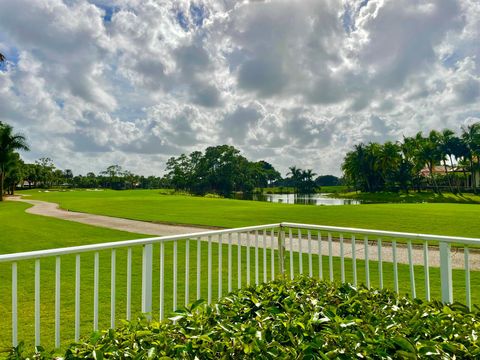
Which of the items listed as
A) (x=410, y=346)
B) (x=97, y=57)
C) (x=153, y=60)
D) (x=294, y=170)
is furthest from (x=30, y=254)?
(x=294, y=170)

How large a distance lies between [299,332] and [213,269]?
4545mm

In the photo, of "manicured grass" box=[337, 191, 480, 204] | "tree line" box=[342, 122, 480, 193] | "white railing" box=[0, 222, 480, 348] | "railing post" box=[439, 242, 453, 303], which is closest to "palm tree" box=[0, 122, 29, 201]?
"white railing" box=[0, 222, 480, 348]

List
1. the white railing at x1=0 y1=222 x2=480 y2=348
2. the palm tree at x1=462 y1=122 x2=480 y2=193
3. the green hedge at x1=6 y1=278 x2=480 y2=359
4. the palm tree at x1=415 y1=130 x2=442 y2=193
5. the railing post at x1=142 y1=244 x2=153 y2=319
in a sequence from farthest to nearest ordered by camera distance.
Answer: the palm tree at x1=415 y1=130 x2=442 y2=193 < the palm tree at x1=462 y1=122 x2=480 y2=193 < the railing post at x1=142 y1=244 x2=153 y2=319 < the white railing at x1=0 y1=222 x2=480 y2=348 < the green hedge at x1=6 y1=278 x2=480 y2=359

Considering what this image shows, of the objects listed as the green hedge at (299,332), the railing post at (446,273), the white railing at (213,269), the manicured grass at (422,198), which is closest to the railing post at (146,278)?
the white railing at (213,269)

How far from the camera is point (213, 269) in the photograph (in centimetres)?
607

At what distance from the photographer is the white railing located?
88.5 inches

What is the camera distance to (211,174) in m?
62.7

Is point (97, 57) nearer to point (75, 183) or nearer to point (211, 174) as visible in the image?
point (211, 174)

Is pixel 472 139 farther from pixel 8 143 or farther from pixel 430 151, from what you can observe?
pixel 8 143

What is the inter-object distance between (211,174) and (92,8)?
54.4 metres

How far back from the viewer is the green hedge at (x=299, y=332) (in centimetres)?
149

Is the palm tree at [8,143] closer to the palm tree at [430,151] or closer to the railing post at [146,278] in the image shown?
the railing post at [146,278]

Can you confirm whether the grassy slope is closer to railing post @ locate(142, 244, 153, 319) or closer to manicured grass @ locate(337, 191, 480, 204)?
railing post @ locate(142, 244, 153, 319)

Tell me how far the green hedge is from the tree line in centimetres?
4907
